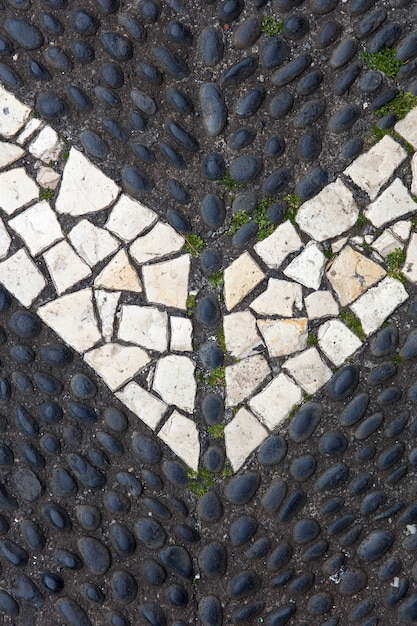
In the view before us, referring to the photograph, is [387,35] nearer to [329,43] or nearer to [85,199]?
[329,43]

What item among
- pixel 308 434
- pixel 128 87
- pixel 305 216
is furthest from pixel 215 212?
pixel 308 434

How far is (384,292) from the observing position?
181cm

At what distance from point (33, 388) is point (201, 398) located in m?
0.38

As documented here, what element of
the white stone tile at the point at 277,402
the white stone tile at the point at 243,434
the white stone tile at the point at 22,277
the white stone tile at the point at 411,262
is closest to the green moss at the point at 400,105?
the white stone tile at the point at 411,262

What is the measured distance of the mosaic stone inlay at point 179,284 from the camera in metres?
1.81

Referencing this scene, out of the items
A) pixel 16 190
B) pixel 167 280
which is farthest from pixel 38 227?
pixel 167 280

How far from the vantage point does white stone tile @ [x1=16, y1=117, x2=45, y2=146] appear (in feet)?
5.91

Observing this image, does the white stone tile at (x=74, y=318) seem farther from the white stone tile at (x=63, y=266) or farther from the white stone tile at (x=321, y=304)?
the white stone tile at (x=321, y=304)

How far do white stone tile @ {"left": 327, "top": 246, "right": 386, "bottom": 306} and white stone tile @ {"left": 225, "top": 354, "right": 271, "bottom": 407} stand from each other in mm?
233

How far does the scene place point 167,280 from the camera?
71.5 inches

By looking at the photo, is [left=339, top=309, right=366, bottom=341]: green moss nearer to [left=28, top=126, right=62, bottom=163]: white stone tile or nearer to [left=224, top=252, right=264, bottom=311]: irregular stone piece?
[left=224, top=252, right=264, bottom=311]: irregular stone piece

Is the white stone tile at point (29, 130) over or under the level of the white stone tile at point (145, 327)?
over

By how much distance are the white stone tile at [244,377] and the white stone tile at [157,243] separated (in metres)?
0.30

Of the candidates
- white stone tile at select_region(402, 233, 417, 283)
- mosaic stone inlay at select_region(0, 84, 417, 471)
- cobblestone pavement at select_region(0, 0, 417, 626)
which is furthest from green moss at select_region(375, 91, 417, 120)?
white stone tile at select_region(402, 233, 417, 283)
